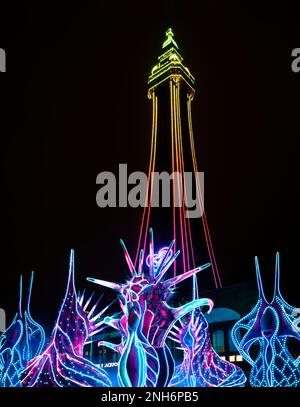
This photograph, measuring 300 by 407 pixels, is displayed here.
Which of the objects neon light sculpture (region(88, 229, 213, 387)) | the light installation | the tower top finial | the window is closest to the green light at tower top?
the tower top finial

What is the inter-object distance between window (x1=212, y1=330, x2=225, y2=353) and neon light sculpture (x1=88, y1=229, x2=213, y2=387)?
18.1 meters

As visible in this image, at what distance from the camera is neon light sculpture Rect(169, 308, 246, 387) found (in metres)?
21.0

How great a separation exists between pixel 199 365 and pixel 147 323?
469 cm

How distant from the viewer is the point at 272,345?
68.8 ft

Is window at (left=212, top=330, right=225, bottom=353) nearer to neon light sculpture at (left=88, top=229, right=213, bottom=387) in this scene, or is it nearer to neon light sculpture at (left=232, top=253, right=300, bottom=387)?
neon light sculpture at (left=232, top=253, right=300, bottom=387)

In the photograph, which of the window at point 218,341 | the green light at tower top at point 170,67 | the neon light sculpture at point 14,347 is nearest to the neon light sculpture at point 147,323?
the neon light sculpture at point 14,347

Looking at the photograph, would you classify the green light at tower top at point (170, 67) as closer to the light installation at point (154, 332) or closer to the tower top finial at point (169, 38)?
the tower top finial at point (169, 38)
